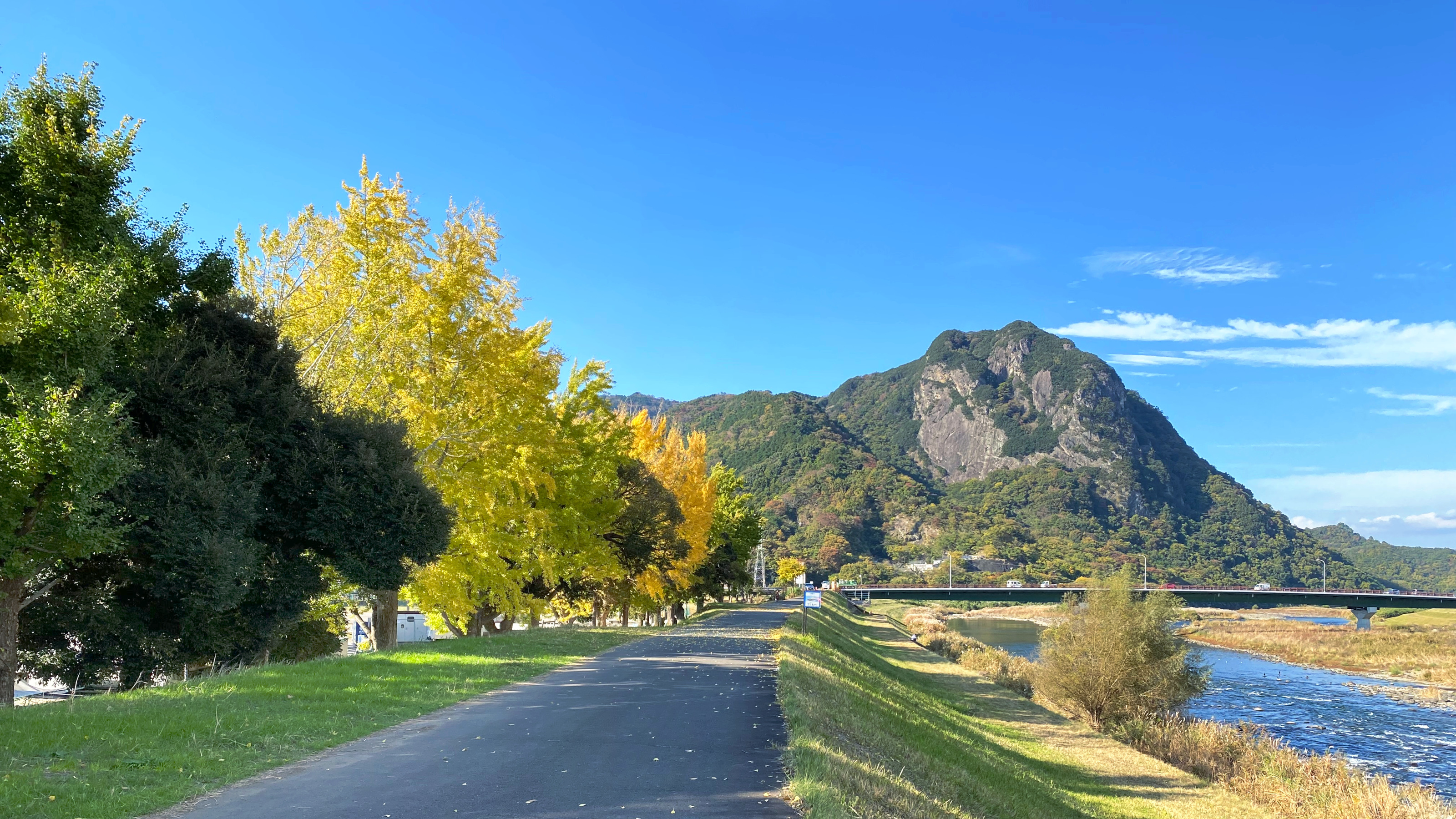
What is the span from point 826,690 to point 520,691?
6.60m

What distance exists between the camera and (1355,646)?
69562mm

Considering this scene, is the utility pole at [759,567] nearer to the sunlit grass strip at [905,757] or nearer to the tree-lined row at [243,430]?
the sunlit grass strip at [905,757]

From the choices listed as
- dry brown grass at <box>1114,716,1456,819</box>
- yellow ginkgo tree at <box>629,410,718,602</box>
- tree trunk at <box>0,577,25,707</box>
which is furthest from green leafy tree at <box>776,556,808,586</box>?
tree trunk at <box>0,577,25,707</box>

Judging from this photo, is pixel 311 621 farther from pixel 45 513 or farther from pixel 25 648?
pixel 45 513

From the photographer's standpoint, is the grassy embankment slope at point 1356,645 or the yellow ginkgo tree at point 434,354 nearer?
the yellow ginkgo tree at point 434,354

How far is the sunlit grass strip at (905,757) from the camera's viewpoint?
9.50 metres

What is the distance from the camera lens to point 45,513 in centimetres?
1235

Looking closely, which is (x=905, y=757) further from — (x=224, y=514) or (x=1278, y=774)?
(x=1278, y=774)

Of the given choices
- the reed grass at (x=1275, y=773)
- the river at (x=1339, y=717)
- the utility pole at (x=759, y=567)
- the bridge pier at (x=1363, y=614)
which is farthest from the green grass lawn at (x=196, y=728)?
the bridge pier at (x=1363, y=614)

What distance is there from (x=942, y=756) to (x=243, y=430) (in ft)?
52.8

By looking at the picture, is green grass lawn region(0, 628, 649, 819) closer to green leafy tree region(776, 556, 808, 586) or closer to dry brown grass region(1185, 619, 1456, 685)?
dry brown grass region(1185, 619, 1456, 685)

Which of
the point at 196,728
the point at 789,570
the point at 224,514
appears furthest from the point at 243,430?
the point at 789,570

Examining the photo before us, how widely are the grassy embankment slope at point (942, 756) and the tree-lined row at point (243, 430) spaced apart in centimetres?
931

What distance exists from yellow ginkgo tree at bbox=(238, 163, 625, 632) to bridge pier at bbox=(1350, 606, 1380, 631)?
344 feet
